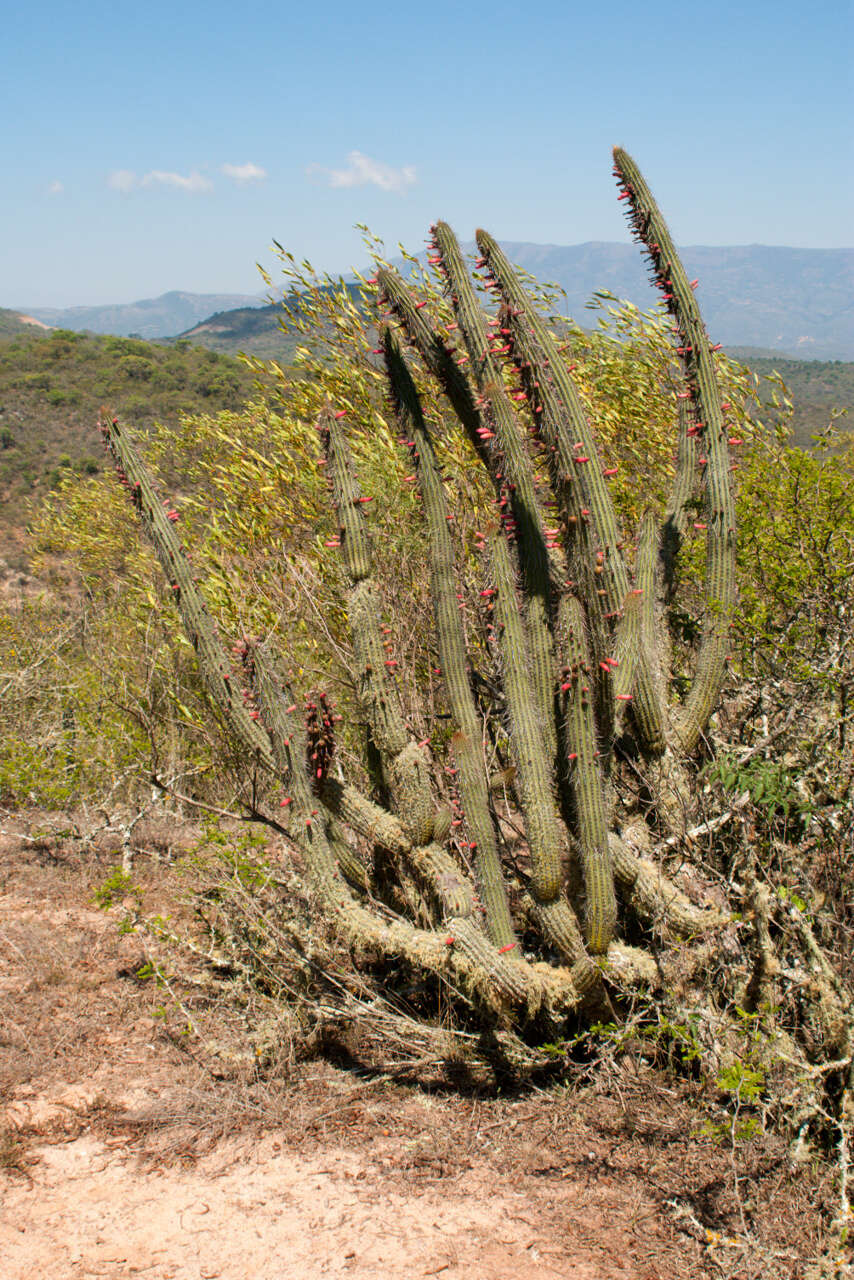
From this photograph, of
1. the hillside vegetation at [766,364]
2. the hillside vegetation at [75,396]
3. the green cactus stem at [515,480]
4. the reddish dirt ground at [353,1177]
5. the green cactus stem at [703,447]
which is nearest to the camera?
the reddish dirt ground at [353,1177]

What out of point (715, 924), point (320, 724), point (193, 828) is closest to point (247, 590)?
point (193, 828)

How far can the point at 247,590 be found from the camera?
301 inches

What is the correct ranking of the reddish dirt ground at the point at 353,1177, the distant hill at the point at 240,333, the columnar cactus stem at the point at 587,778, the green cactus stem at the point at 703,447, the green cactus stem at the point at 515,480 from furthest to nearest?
1. the distant hill at the point at 240,333
2. the green cactus stem at the point at 703,447
3. the green cactus stem at the point at 515,480
4. the columnar cactus stem at the point at 587,778
5. the reddish dirt ground at the point at 353,1177

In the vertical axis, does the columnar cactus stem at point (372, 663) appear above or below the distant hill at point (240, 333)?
below

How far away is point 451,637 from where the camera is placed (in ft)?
15.1

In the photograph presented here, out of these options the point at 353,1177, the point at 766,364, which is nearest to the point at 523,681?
the point at 353,1177

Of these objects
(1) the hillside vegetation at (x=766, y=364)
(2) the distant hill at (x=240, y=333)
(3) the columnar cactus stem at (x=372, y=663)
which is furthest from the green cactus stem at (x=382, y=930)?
(2) the distant hill at (x=240, y=333)

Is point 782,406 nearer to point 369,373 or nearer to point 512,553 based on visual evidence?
point 369,373

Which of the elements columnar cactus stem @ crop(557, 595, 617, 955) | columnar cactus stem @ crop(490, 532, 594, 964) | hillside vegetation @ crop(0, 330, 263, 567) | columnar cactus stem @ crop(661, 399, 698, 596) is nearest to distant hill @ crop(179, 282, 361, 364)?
hillside vegetation @ crop(0, 330, 263, 567)

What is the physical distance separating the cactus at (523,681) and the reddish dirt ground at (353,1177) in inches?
22.0

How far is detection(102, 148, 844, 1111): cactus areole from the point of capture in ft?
13.7

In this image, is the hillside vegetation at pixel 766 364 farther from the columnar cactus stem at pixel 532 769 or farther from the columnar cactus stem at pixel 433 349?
the columnar cactus stem at pixel 532 769

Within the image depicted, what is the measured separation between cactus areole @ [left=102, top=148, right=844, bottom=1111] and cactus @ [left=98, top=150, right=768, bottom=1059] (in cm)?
1

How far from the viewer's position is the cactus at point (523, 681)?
417 cm
